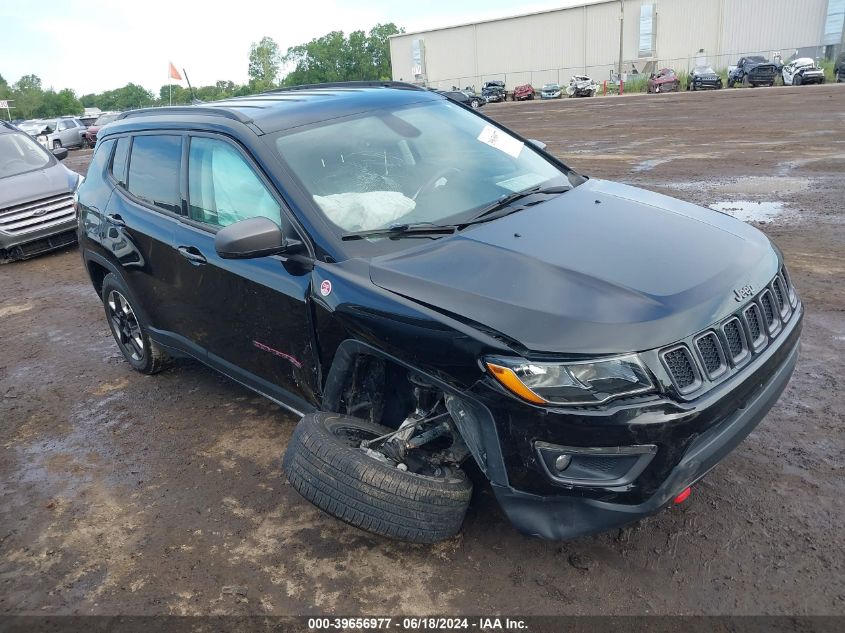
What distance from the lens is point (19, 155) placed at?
405 inches

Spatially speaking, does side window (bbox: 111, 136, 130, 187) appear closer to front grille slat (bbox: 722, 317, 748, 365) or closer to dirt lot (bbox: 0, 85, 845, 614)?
dirt lot (bbox: 0, 85, 845, 614)

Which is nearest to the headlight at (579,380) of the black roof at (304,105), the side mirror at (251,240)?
the side mirror at (251,240)

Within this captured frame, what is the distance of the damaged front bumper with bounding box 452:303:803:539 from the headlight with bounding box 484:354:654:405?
0.15 feet

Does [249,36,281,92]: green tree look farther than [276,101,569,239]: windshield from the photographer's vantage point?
Yes

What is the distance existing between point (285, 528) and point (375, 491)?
0.81 metres

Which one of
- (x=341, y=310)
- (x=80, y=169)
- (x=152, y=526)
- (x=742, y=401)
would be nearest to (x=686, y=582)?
(x=742, y=401)

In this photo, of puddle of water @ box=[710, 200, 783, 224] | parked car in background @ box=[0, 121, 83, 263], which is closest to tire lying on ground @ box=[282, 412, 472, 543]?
puddle of water @ box=[710, 200, 783, 224]

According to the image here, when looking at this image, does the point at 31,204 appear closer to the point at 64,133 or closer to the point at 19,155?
the point at 19,155

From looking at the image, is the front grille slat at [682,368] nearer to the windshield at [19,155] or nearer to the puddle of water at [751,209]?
the puddle of water at [751,209]

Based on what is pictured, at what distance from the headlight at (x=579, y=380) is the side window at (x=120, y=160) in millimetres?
3461

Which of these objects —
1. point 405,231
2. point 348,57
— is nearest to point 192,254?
point 405,231

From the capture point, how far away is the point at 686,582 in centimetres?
278

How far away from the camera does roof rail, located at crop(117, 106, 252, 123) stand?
3773 mm

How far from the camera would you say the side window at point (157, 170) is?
423cm
